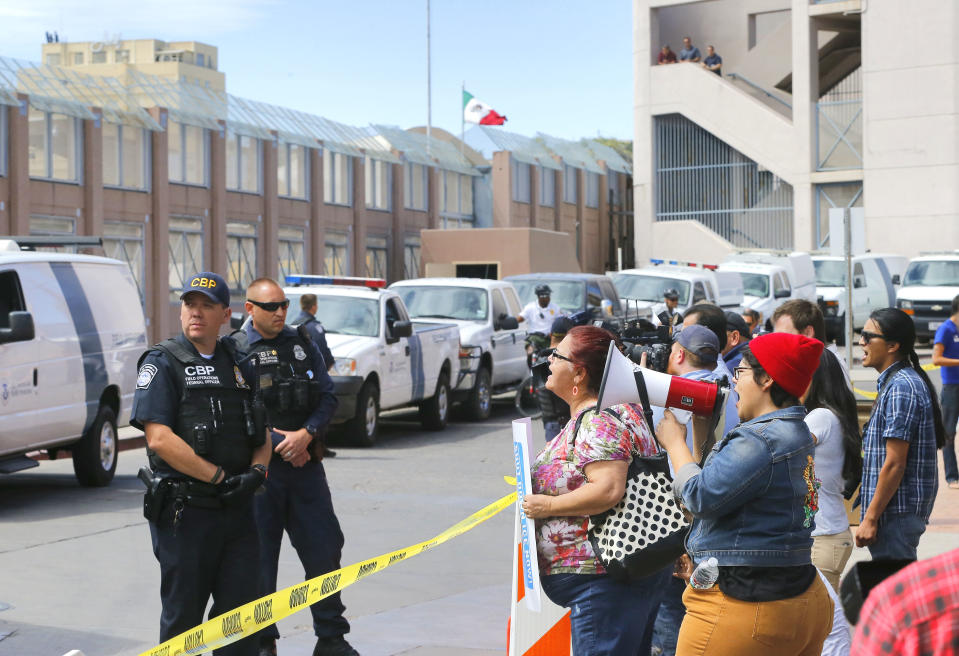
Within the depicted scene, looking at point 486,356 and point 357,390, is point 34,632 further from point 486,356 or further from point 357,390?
point 486,356

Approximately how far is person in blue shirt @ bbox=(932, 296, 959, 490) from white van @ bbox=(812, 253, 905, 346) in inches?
730

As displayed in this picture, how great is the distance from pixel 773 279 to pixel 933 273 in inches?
191

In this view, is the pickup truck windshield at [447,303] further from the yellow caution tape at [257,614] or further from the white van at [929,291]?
the white van at [929,291]

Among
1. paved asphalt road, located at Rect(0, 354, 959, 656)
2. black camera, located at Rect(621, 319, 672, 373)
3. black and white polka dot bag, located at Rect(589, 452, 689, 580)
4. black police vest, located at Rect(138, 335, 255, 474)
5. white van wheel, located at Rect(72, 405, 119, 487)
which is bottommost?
paved asphalt road, located at Rect(0, 354, 959, 656)

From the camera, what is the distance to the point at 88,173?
30062 mm

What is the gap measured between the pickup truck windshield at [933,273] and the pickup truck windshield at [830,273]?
7.07ft

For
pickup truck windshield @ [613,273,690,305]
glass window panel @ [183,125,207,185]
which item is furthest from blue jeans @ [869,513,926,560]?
glass window panel @ [183,125,207,185]

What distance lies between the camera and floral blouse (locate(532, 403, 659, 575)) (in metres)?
4.42

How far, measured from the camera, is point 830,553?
5.71m

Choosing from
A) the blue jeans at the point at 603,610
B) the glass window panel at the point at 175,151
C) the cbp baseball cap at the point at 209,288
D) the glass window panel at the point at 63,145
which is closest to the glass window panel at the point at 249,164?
the glass window panel at the point at 175,151

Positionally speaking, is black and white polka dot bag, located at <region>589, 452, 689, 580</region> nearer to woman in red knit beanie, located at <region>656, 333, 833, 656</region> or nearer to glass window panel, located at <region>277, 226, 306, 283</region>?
woman in red knit beanie, located at <region>656, 333, 833, 656</region>

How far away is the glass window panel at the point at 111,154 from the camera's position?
3094 cm

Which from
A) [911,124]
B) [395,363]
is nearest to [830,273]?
[911,124]

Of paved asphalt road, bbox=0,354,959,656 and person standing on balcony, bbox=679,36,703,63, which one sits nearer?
paved asphalt road, bbox=0,354,959,656
